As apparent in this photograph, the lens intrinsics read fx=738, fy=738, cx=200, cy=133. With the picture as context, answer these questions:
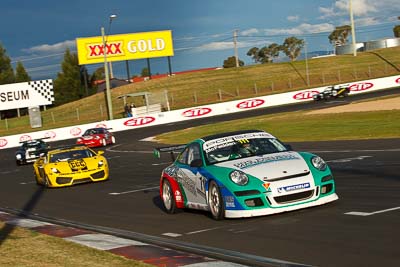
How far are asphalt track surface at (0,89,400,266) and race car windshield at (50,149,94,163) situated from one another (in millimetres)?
1058

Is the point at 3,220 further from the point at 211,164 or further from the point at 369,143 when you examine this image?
the point at 369,143

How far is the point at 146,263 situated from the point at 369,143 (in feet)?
55.8


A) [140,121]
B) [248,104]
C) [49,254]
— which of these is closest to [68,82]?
[248,104]

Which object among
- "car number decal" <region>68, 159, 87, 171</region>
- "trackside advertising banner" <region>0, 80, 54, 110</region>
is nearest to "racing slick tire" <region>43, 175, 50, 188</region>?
"car number decal" <region>68, 159, 87, 171</region>

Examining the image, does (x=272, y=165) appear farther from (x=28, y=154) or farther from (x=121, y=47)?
(x=121, y=47)

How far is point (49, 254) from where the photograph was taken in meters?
8.95

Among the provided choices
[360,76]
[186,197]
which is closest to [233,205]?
[186,197]

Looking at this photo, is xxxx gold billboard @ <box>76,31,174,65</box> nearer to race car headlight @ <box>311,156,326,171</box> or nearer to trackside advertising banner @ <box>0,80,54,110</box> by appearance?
trackside advertising banner @ <box>0,80,54,110</box>

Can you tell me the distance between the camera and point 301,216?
34.2ft

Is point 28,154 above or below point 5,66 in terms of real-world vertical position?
below

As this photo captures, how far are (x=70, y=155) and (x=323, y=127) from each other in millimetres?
15647

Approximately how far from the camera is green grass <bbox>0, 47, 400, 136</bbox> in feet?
267

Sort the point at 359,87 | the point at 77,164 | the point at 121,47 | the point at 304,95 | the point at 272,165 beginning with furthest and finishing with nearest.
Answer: the point at 121,47 < the point at 359,87 < the point at 304,95 < the point at 77,164 < the point at 272,165

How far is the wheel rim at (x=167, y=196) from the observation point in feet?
42.1
